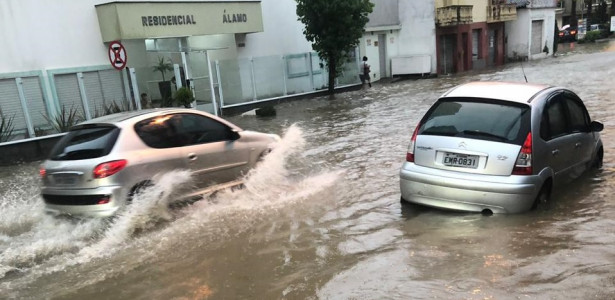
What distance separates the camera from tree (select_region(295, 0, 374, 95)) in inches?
815

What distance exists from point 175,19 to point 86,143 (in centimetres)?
1200

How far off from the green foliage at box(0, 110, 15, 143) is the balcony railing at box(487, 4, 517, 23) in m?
31.3

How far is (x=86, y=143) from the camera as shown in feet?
20.1

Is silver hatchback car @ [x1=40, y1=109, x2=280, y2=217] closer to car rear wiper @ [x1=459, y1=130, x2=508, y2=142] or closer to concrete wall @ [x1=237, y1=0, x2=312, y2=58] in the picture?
car rear wiper @ [x1=459, y1=130, x2=508, y2=142]

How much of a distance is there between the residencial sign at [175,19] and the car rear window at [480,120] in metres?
12.5

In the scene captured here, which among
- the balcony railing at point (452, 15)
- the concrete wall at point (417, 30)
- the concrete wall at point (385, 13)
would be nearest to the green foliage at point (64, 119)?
the concrete wall at point (385, 13)

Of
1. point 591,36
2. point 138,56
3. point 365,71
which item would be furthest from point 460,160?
point 591,36

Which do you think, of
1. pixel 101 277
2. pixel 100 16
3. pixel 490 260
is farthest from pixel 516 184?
pixel 100 16

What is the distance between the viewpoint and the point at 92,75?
49.4 ft

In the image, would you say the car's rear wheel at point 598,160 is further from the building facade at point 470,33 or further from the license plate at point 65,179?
the building facade at point 470,33

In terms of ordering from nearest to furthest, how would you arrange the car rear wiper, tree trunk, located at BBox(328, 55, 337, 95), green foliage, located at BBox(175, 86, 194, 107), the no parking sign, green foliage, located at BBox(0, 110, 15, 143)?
A: 1. the car rear wiper
2. the no parking sign
3. green foliage, located at BBox(0, 110, 15, 143)
4. green foliage, located at BBox(175, 86, 194, 107)
5. tree trunk, located at BBox(328, 55, 337, 95)

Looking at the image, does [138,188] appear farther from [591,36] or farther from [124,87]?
[591,36]

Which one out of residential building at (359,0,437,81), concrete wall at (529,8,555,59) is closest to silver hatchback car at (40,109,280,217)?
residential building at (359,0,437,81)

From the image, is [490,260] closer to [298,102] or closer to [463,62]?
[298,102]
